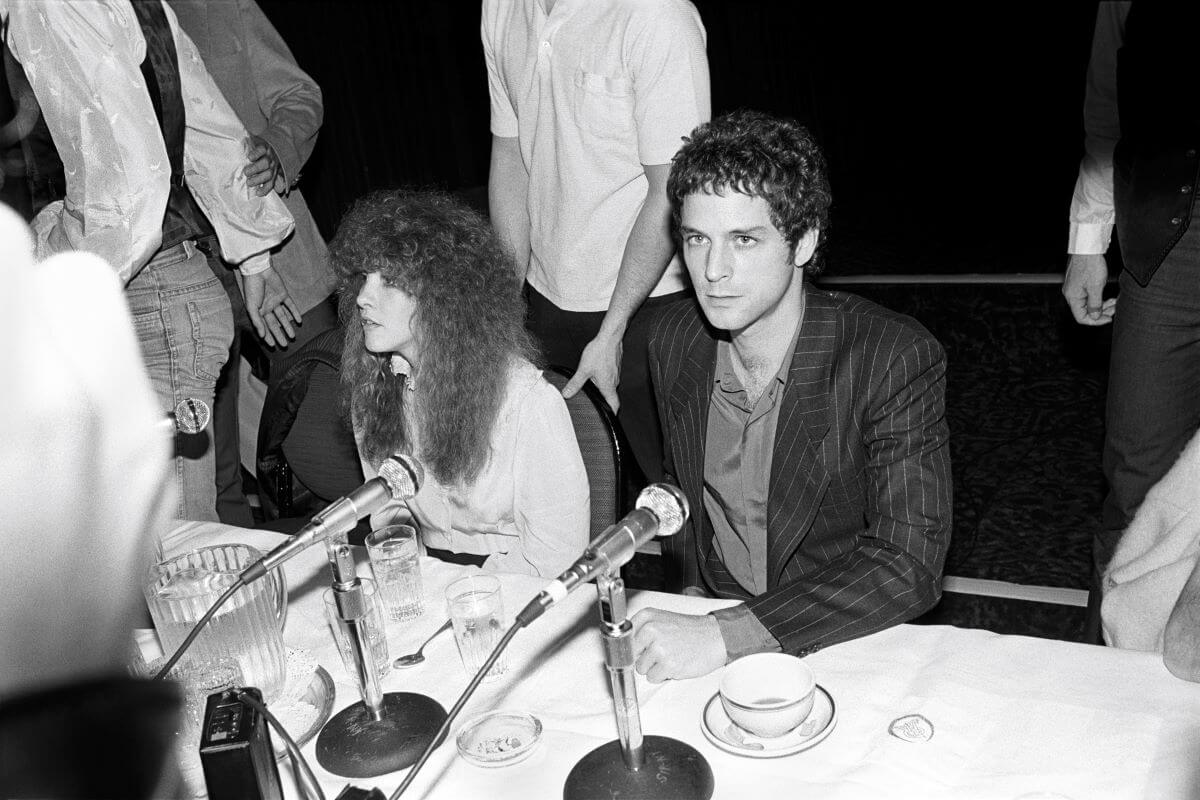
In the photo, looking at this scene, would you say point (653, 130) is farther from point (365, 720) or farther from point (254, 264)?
point (365, 720)

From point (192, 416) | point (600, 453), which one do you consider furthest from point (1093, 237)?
point (192, 416)

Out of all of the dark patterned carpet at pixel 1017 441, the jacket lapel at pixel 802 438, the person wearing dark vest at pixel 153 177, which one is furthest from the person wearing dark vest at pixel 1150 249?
the person wearing dark vest at pixel 153 177

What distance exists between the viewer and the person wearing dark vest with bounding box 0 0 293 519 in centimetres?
221

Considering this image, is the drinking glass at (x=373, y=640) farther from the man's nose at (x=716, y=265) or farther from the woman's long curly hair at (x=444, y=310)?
the man's nose at (x=716, y=265)

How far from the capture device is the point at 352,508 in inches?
48.8

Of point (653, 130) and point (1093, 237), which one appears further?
point (1093, 237)

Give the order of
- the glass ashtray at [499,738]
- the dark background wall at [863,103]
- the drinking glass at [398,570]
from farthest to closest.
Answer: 1. the dark background wall at [863,103]
2. the drinking glass at [398,570]
3. the glass ashtray at [499,738]

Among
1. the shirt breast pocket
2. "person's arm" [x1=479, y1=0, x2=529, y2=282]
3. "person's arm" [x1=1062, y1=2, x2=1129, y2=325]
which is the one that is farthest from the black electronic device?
"person's arm" [x1=1062, y1=2, x2=1129, y2=325]

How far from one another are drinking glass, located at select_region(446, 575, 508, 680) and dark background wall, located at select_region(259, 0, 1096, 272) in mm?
3648

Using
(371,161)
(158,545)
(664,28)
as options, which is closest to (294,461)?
(158,545)

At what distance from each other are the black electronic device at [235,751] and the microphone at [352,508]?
15 cm

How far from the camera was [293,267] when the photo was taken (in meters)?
3.05

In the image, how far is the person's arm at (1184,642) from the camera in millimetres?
1297

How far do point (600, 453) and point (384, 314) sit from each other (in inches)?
19.6
